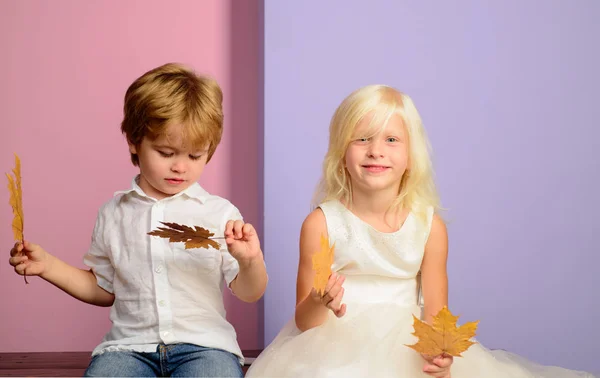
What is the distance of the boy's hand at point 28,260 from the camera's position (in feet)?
5.22

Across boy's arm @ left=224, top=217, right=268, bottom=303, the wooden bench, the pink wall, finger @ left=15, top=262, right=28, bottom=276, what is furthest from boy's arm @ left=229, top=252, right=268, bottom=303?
the pink wall

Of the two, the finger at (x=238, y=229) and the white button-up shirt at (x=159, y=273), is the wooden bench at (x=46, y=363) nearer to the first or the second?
the white button-up shirt at (x=159, y=273)

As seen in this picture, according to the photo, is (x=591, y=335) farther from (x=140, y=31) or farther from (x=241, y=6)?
(x=140, y=31)

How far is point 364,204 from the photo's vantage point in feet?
5.89

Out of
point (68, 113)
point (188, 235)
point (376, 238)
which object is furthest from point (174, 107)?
point (68, 113)

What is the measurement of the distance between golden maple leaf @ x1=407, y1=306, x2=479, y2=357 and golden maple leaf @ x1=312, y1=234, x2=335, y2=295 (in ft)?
0.56

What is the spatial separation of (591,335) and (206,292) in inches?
55.0

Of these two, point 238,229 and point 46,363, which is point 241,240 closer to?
point 238,229

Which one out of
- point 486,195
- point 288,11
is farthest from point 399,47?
point 486,195

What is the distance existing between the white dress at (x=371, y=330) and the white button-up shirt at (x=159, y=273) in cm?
16

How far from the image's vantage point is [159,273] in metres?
1.66

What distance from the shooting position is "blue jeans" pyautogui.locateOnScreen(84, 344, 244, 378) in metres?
1.55

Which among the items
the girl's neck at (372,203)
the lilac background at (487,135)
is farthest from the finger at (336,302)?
the lilac background at (487,135)

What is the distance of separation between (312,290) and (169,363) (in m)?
0.34
